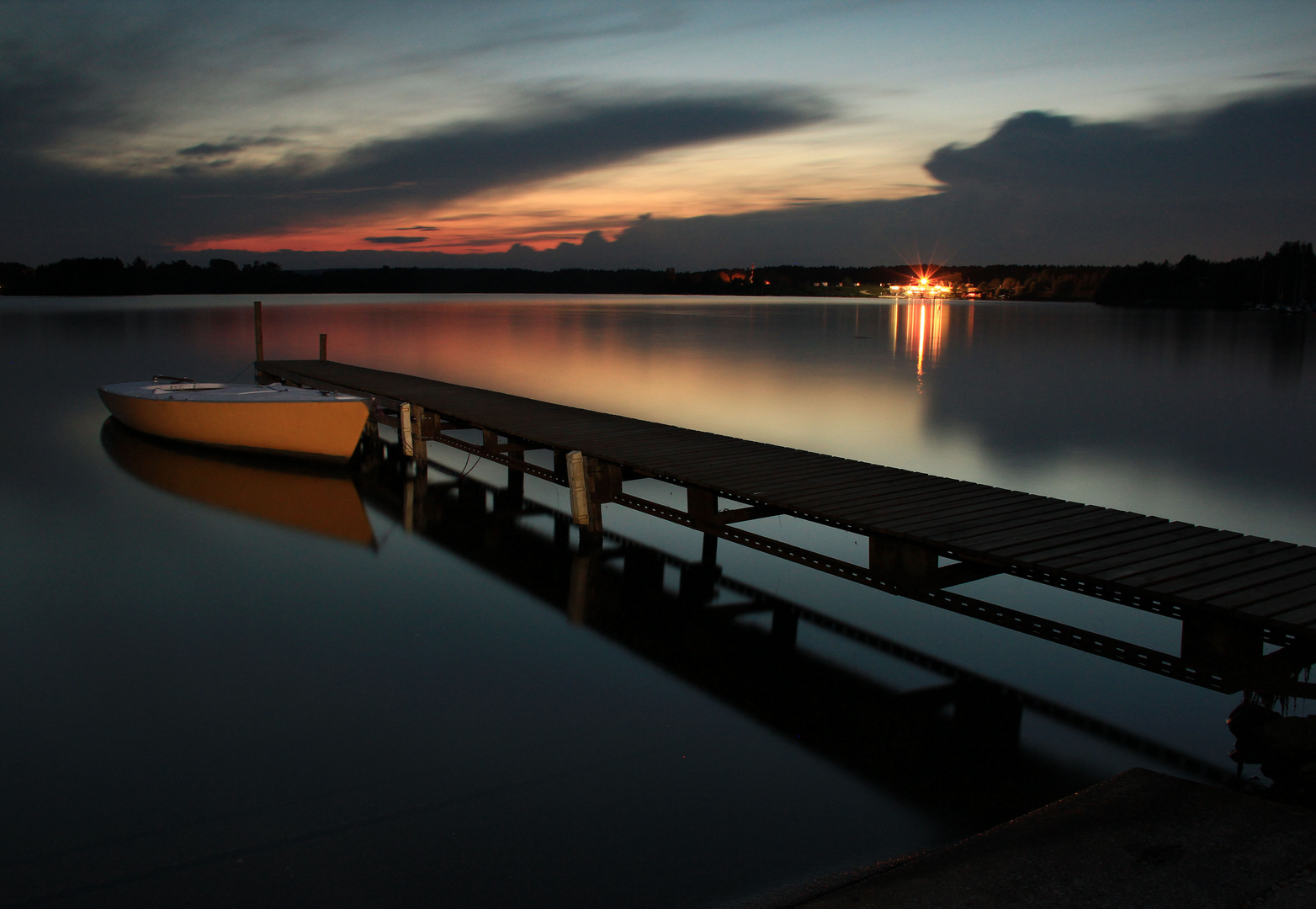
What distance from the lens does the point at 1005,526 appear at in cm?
654

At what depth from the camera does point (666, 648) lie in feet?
23.1

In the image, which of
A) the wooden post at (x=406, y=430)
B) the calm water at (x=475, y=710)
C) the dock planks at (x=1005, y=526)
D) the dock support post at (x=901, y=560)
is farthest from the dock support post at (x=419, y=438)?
the dock support post at (x=901, y=560)

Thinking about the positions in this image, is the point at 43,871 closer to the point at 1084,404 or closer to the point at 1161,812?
the point at 1161,812

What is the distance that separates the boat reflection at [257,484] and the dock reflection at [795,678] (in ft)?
4.22

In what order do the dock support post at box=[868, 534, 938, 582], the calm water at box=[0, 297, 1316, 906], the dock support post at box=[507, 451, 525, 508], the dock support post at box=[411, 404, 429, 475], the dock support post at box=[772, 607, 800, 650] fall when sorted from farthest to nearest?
the dock support post at box=[411, 404, 429, 475], the dock support post at box=[507, 451, 525, 508], the dock support post at box=[772, 607, 800, 650], the dock support post at box=[868, 534, 938, 582], the calm water at box=[0, 297, 1316, 906]

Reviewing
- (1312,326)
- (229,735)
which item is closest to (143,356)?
(229,735)

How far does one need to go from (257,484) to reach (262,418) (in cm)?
127

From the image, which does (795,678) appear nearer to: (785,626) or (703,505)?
(785,626)

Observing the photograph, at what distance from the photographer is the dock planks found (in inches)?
199

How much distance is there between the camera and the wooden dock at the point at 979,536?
192 inches

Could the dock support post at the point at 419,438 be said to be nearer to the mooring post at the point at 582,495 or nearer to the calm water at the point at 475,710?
the calm water at the point at 475,710

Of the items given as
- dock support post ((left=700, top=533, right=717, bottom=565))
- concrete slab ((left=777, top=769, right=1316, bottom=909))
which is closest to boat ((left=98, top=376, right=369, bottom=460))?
dock support post ((left=700, top=533, right=717, bottom=565))

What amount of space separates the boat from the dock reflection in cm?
356

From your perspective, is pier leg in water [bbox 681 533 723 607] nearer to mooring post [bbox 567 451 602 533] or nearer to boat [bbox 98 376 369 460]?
mooring post [bbox 567 451 602 533]
